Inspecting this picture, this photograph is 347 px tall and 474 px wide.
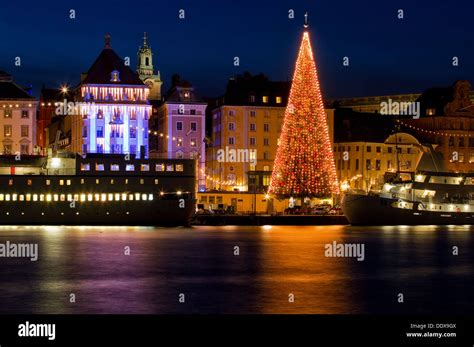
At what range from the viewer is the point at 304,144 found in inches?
3179

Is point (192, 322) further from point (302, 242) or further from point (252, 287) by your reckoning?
point (302, 242)

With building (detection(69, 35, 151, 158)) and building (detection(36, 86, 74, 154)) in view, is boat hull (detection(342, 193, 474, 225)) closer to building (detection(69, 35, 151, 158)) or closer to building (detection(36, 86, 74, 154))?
building (detection(69, 35, 151, 158))

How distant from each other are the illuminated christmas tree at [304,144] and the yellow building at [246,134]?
1929 centimetres

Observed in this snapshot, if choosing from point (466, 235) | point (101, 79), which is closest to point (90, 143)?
point (101, 79)

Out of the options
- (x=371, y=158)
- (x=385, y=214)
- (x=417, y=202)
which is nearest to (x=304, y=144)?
(x=385, y=214)

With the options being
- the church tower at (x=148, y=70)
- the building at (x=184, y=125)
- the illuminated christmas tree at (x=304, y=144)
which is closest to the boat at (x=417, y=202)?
Answer: the illuminated christmas tree at (x=304, y=144)

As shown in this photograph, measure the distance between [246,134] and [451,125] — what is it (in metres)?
24.5

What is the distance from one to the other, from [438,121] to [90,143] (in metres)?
38.7

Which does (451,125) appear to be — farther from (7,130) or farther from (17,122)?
(7,130)

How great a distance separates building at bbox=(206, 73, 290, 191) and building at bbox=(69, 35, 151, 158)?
7.96 metres

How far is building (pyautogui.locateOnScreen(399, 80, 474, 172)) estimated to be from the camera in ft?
368

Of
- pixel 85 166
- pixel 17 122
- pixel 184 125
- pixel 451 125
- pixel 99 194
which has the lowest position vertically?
pixel 99 194

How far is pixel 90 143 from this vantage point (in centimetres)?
9956

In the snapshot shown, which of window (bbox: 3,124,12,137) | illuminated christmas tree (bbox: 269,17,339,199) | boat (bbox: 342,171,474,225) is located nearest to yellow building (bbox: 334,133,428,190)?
boat (bbox: 342,171,474,225)
